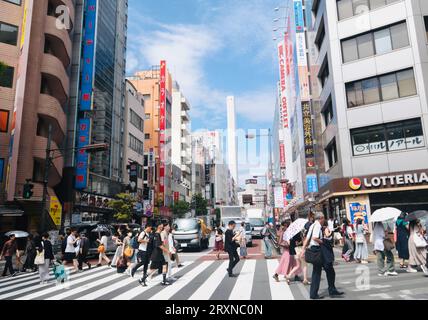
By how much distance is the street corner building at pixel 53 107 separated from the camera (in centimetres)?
2255

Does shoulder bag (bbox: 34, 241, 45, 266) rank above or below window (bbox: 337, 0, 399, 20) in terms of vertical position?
below

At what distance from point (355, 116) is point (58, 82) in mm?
23256

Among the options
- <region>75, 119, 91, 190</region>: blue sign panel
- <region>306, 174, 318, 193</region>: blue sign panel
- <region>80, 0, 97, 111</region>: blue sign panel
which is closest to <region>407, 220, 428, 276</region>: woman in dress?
<region>306, 174, 318, 193</region>: blue sign panel

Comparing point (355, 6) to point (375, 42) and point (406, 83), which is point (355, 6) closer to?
point (375, 42)

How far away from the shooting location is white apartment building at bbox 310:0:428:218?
69.9ft

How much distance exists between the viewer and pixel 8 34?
2405 cm

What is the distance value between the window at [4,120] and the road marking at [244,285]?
767 inches

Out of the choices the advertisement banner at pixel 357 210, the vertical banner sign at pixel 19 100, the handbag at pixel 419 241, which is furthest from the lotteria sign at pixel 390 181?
the vertical banner sign at pixel 19 100

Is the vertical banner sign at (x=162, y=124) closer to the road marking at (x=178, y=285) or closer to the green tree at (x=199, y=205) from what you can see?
the green tree at (x=199, y=205)

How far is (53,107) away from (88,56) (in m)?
8.06

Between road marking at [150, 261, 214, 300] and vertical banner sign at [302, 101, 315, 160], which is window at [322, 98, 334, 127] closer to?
vertical banner sign at [302, 101, 315, 160]

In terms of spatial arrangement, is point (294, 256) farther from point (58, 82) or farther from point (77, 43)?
point (77, 43)

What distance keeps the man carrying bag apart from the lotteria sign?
1641 centimetres

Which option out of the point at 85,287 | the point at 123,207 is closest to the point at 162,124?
the point at 123,207
